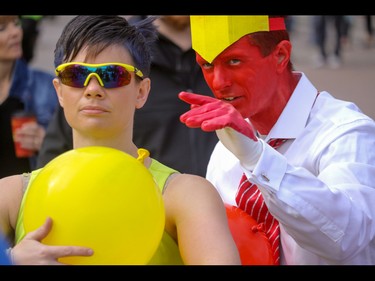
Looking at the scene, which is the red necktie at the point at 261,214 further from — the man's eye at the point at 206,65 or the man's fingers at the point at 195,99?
the man's fingers at the point at 195,99

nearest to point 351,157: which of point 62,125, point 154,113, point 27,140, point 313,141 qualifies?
point 313,141

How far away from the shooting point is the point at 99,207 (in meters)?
2.45

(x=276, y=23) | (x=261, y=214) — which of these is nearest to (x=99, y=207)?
(x=261, y=214)

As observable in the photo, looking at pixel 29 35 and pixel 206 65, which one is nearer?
pixel 206 65

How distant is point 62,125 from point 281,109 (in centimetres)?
182

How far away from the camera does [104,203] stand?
96.7 inches

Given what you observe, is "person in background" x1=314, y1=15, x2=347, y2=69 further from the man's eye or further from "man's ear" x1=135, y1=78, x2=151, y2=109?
"man's ear" x1=135, y1=78, x2=151, y2=109

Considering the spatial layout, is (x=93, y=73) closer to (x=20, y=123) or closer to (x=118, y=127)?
(x=118, y=127)

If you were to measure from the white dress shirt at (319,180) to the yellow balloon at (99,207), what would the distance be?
1.50 ft

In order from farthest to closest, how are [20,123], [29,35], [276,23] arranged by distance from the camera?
[29,35] < [20,123] < [276,23]

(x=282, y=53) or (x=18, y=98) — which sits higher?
(x=282, y=53)

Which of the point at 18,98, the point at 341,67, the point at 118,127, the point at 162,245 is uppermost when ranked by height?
the point at 118,127

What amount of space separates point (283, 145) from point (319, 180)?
1.45 ft

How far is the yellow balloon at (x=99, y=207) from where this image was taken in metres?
2.45
